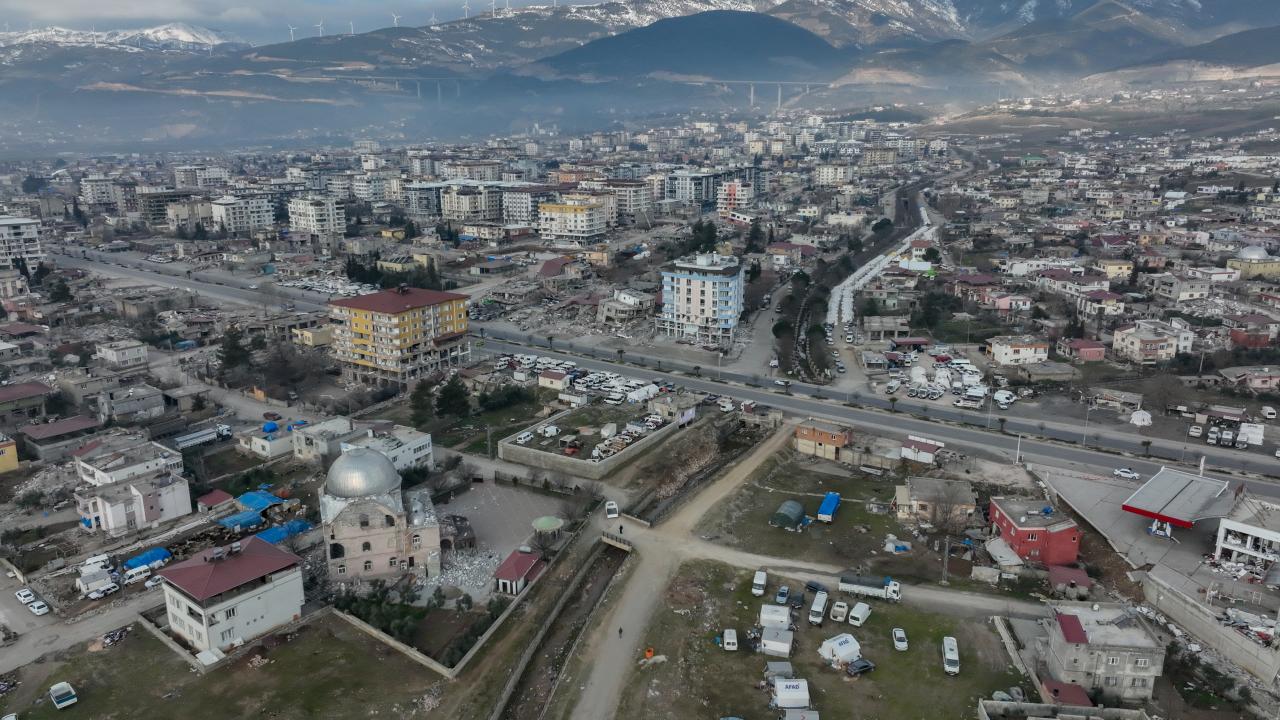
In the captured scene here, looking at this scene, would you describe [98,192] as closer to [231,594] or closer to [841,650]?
[231,594]

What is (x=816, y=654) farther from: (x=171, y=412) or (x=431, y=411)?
(x=171, y=412)

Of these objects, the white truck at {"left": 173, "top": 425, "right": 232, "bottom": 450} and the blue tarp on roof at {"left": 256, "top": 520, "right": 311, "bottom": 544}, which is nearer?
the blue tarp on roof at {"left": 256, "top": 520, "right": 311, "bottom": 544}

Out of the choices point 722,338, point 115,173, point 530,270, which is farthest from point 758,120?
point 722,338

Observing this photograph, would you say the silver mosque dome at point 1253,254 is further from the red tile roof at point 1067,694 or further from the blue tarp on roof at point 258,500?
the blue tarp on roof at point 258,500

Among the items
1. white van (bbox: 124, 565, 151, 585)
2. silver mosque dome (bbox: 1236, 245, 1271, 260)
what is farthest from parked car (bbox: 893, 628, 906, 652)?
silver mosque dome (bbox: 1236, 245, 1271, 260)

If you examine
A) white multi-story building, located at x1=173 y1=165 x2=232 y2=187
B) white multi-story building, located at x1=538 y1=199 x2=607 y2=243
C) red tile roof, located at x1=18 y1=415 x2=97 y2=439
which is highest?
white multi-story building, located at x1=173 y1=165 x2=232 y2=187

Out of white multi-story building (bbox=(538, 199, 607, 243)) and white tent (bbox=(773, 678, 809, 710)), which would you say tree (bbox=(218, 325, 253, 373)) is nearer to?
white tent (bbox=(773, 678, 809, 710))
